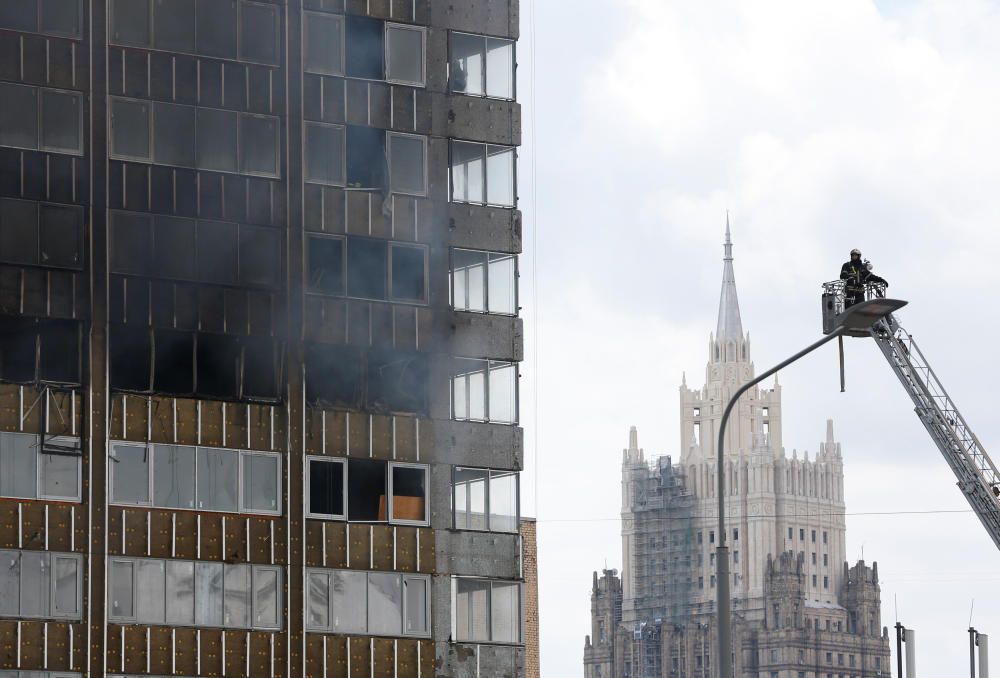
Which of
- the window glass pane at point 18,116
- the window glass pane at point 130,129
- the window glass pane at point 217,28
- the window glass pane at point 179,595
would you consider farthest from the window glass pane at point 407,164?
the window glass pane at point 179,595

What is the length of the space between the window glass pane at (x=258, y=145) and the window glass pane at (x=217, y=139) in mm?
239

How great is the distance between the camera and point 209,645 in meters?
44.8

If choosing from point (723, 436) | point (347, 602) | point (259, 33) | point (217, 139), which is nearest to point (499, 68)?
point (259, 33)

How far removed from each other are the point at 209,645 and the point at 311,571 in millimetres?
2933

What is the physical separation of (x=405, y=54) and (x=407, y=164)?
275 cm

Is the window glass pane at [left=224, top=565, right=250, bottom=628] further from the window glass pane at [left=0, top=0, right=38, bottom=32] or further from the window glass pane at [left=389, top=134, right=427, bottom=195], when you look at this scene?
the window glass pane at [left=0, top=0, right=38, bottom=32]

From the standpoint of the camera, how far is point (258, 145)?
47500 mm

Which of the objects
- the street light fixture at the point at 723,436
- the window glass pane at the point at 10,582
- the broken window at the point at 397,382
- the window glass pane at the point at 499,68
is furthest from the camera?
the window glass pane at the point at 499,68

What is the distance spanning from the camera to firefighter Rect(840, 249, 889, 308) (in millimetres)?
58219

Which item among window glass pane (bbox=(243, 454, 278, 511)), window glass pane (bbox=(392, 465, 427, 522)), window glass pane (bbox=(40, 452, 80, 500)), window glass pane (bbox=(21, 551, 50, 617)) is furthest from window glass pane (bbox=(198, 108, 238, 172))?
window glass pane (bbox=(21, 551, 50, 617))

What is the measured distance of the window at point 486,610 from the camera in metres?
48.0

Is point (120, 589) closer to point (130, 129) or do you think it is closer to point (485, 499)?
point (485, 499)

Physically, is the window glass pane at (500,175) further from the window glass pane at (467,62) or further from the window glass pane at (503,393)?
the window glass pane at (503,393)

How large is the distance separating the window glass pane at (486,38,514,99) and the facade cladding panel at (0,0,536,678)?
9 centimetres
